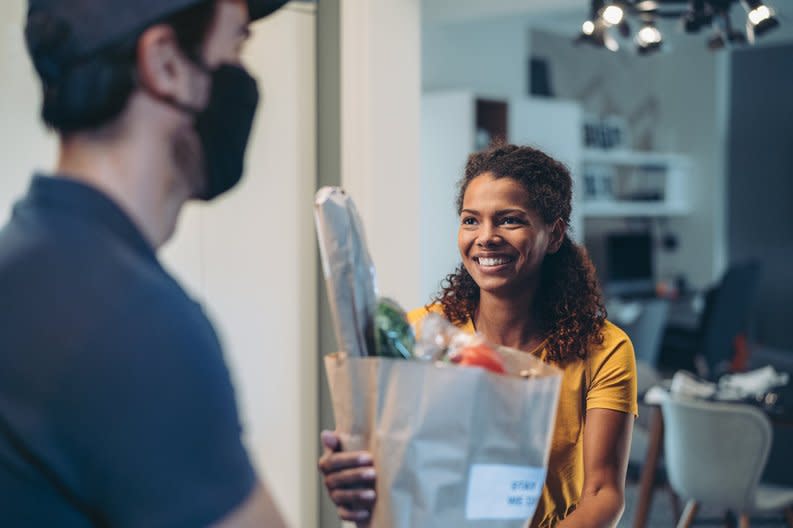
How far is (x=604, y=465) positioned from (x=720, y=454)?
Result: 2216mm

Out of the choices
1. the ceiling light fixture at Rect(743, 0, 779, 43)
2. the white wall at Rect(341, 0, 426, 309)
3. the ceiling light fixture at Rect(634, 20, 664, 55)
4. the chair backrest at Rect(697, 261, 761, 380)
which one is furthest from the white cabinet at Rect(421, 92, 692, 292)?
the white wall at Rect(341, 0, 426, 309)

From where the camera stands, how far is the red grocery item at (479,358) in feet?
2.98

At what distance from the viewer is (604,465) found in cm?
137

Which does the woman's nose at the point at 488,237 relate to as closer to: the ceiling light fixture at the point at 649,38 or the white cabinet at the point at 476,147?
the ceiling light fixture at the point at 649,38

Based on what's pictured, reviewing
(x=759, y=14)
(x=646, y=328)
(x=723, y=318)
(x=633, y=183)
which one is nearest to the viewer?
(x=759, y=14)

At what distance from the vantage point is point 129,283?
1.91 ft

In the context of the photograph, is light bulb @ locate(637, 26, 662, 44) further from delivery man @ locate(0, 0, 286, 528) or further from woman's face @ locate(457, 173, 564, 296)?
delivery man @ locate(0, 0, 286, 528)

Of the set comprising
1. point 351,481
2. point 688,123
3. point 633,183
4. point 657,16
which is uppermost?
point 688,123

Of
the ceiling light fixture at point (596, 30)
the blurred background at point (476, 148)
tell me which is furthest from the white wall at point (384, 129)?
the ceiling light fixture at point (596, 30)

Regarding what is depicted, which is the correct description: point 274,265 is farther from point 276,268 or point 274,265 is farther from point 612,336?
point 612,336

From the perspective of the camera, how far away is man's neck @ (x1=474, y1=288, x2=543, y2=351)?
151 cm

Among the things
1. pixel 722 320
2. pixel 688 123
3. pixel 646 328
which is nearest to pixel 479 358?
pixel 646 328

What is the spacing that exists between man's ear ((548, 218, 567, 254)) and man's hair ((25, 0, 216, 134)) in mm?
1006

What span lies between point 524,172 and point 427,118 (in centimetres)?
442
